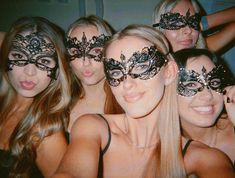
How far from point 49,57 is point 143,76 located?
548 millimetres

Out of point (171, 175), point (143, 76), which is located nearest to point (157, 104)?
point (143, 76)

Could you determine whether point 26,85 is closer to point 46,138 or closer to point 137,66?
point 46,138

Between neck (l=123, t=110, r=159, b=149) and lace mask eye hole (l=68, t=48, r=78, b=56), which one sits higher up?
lace mask eye hole (l=68, t=48, r=78, b=56)

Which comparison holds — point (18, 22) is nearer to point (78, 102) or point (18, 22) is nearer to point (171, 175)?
point (78, 102)

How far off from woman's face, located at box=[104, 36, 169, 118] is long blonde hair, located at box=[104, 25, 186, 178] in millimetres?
32

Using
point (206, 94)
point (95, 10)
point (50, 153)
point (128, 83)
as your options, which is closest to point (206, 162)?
point (206, 94)

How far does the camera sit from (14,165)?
1220 millimetres

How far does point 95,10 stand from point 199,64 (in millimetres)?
1133

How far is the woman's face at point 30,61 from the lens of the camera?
4.13 feet

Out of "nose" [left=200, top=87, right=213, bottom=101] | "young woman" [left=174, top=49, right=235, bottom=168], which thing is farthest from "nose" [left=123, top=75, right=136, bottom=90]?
"nose" [left=200, top=87, right=213, bottom=101]

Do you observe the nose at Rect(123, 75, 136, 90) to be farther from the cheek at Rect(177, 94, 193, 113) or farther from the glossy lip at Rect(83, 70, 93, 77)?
the glossy lip at Rect(83, 70, 93, 77)

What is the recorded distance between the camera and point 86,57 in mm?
1442

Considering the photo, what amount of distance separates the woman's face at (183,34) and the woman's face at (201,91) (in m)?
0.38

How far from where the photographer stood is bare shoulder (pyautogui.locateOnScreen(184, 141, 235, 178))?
3.04 feet
